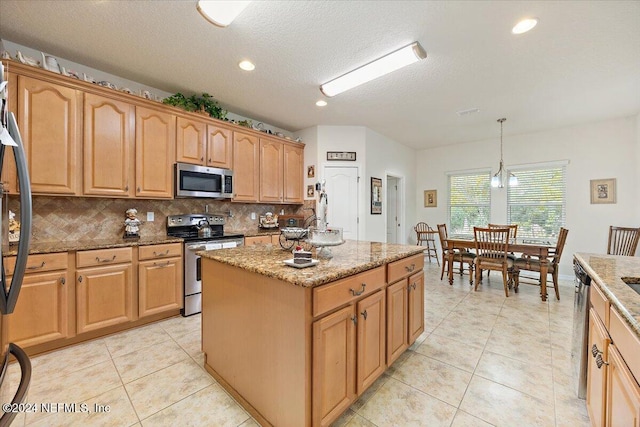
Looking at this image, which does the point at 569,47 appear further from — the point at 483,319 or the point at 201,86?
the point at 201,86

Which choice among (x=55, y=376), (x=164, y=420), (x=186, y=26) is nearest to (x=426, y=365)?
(x=164, y=420)

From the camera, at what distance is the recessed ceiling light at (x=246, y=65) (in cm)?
259

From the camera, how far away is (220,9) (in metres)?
1.80

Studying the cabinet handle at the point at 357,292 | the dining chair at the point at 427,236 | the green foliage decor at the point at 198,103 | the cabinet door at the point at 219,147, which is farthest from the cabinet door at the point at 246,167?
the dining chair at the point at 427,236

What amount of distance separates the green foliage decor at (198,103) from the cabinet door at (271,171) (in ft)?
2.43

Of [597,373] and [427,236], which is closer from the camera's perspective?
[597,373]

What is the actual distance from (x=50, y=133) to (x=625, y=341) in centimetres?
385

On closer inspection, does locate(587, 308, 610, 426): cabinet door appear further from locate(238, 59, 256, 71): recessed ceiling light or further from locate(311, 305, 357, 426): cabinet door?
locate(238, 59, 256, 71): recessed ceiling light

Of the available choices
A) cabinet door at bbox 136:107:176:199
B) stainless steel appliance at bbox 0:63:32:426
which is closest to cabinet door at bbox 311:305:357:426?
stainless steel appliance at bbox 0:63:32:426

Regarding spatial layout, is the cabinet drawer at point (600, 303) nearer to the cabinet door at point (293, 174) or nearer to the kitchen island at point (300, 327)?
the kitchen island at point (300, 327)

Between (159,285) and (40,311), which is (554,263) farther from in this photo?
(40,311)

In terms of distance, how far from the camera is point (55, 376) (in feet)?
6.18

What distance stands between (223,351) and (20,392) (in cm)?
108

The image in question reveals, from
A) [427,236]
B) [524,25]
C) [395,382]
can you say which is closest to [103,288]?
[395,382]
